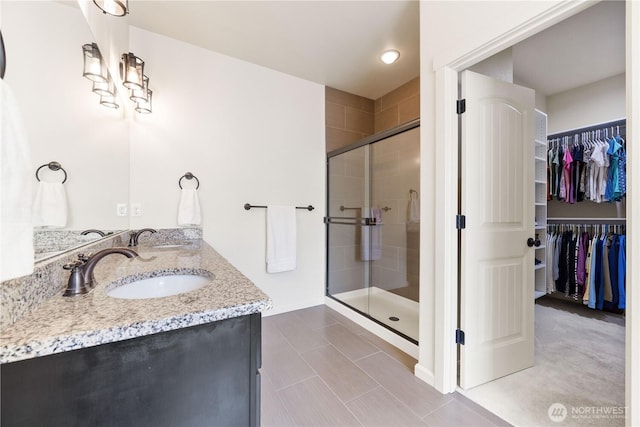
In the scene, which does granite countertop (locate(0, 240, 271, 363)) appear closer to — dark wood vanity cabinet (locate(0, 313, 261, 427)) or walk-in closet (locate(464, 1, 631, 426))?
dark wood vanity cabinet (locate(0, 313, 261, 427))

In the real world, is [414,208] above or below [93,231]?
above

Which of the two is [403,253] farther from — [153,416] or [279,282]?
[153,416]

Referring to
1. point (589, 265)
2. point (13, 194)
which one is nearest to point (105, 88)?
point (13, 194)

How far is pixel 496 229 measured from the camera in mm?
1656

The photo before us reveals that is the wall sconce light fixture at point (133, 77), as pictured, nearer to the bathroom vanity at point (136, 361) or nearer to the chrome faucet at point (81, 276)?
the chrome faucet at point (81, 276)

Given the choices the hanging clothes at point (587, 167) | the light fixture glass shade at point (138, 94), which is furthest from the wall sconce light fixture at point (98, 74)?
the hanging clothes at point (587, 167)

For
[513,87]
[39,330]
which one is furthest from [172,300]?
[513,87]

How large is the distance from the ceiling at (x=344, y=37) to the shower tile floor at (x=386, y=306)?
2335 mm

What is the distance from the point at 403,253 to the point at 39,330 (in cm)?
260

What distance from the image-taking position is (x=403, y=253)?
270cm

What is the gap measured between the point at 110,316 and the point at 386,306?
247 centimetres

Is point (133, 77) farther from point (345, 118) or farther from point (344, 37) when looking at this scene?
point (345, 118)

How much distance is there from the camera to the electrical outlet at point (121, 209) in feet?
5.45

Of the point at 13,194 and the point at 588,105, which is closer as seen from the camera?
the point at 13,194
